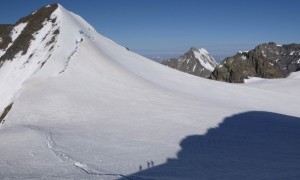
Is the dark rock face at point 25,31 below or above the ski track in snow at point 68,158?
→ above

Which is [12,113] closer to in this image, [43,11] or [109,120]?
[109,120]

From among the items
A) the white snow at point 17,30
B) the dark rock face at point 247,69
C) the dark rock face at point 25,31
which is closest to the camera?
the dark rock face at point 25,31

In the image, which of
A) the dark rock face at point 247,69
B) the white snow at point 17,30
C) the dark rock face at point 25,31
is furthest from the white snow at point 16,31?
the dark rock face at point 247,69

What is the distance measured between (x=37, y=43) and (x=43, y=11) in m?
8.73

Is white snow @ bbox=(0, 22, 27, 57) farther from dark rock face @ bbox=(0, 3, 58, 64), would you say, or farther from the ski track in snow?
the ski track in snow

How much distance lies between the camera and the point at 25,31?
41750 millimetres

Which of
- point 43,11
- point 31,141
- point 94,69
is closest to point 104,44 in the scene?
point 43,11

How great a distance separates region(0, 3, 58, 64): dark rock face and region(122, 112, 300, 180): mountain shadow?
978 inches

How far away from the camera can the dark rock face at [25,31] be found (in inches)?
1503

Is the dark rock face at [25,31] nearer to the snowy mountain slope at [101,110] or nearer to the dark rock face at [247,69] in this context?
the snowy mountain slope at [101,110]

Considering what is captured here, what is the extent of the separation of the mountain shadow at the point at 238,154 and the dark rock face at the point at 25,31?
2483cm

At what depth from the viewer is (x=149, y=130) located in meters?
21.0

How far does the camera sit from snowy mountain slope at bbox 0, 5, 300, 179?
14.6 metres

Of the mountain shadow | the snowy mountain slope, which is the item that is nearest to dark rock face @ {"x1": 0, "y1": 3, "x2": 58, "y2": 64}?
the snowy mountain slope
